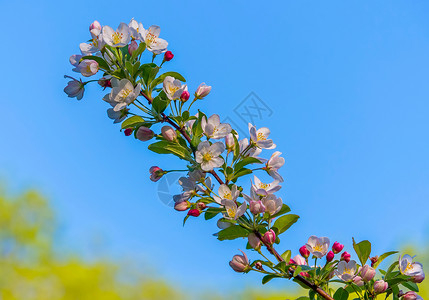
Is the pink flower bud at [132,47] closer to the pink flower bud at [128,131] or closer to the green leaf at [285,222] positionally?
the pink flower bud at [128,131]

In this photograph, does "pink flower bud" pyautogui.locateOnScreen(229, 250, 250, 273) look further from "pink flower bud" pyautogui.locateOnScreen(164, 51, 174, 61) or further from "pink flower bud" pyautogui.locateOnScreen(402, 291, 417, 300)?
"pink flower bud" pyautogui.locateOnScreen(164, 51, 174, 61)

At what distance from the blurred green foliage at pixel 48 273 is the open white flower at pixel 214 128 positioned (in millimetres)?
10769

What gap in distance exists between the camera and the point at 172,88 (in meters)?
1.90

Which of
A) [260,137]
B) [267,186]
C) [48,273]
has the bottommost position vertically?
[267,186]

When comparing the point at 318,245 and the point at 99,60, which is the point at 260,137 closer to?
the point at 318,245

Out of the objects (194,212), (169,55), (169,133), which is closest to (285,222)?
(194,212)

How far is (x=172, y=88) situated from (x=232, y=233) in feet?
2.11

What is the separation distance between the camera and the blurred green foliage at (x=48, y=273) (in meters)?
13.0

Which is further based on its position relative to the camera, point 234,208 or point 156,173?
point 156,173

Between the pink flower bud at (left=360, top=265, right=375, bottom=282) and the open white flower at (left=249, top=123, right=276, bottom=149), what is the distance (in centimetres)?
66

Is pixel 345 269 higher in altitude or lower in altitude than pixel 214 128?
lower

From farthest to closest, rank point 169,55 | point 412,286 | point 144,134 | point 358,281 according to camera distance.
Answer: point 169,55
point 144,134
point 412,286
point 358,281

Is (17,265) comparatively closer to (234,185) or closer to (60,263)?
(60,263)

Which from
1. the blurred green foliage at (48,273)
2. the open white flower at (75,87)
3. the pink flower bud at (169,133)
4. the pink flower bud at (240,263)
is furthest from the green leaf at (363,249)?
the blurred green foliage at (48,273)
